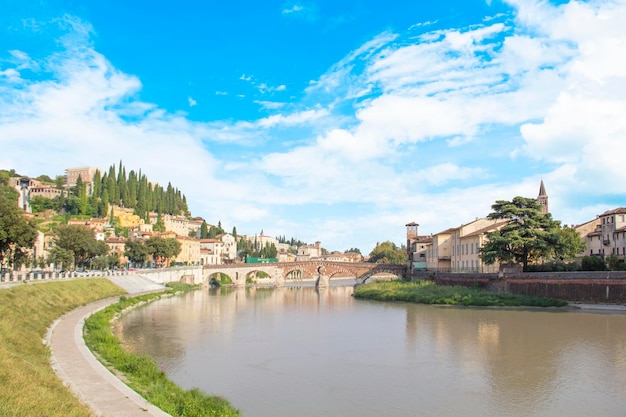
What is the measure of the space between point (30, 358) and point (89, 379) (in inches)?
74.0

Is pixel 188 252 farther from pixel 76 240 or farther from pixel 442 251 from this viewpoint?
pixel 442 251

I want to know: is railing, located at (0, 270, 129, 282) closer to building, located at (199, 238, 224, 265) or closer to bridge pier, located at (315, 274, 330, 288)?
bridge pier, located at (315, 274, 330, 288)

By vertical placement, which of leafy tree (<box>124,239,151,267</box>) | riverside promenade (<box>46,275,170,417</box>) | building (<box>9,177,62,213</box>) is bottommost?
riverside promenade (<box>46,275,170,417</box>)

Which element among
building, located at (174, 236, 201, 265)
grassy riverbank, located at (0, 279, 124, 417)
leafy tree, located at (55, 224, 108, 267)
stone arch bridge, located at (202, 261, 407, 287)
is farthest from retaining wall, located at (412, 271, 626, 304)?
building, located at (174, 236, 201, 265)

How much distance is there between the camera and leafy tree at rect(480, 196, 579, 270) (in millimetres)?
39969

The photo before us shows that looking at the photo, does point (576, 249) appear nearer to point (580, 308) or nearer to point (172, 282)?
point (580, 308)

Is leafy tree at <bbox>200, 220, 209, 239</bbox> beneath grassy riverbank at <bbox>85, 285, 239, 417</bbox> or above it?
above

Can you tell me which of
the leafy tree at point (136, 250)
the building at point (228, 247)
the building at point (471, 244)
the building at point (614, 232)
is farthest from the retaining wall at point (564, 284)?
the building at point (228, 247)

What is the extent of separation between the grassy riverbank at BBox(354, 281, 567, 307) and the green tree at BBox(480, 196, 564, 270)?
349 centimetres

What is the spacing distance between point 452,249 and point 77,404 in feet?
167

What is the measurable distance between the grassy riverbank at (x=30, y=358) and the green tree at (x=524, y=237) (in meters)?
30.4

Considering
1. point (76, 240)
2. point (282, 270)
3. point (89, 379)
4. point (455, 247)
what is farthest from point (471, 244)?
point (89, 379)

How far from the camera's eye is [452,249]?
186 ft

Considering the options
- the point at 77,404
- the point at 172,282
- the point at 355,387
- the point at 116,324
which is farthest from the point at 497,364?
Answer: the point at 172,282
